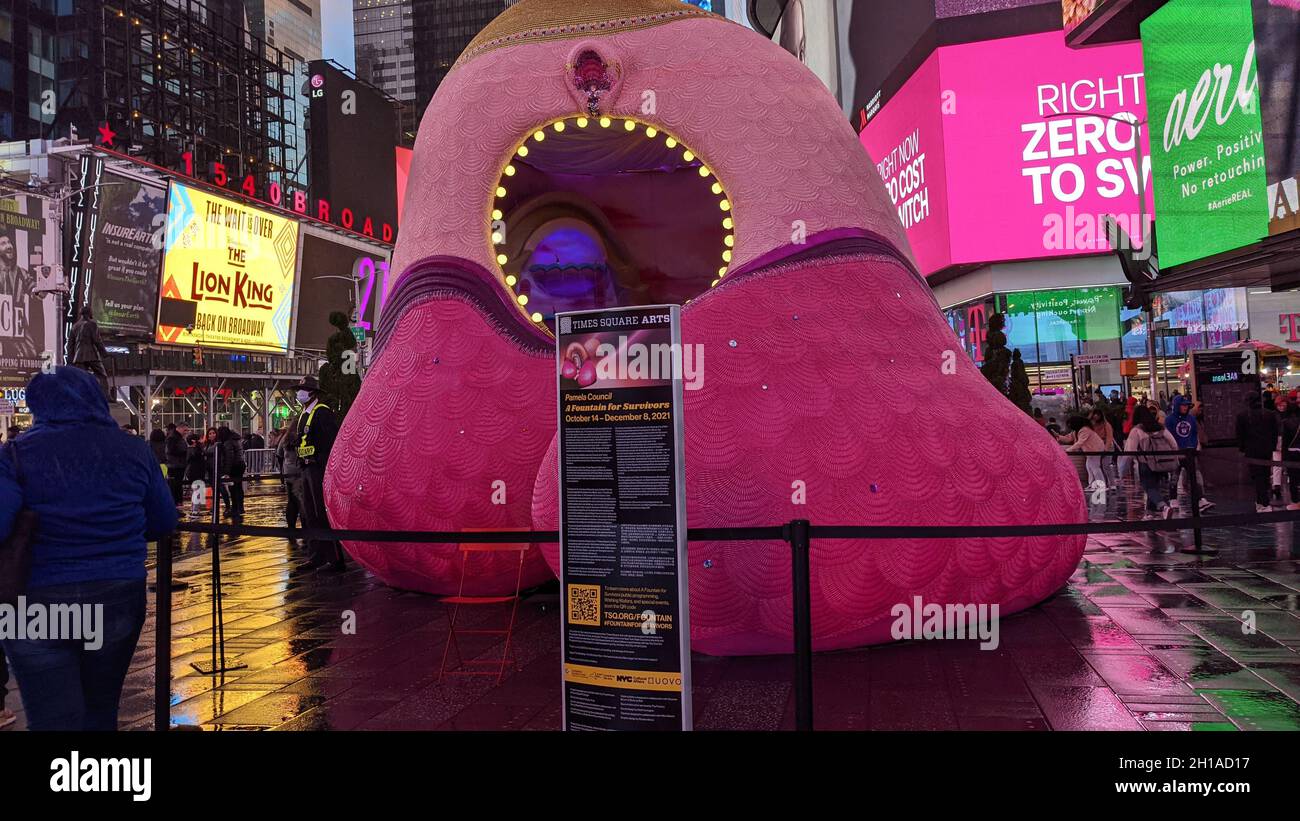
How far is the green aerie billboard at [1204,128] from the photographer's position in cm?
1586

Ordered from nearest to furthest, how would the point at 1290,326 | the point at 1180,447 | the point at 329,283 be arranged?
the point at 1180,447 → the point at 1290,326 → the point at 329,283

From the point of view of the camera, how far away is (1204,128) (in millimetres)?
17453

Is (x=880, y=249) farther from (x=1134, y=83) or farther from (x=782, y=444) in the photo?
(x=1134, y=83)

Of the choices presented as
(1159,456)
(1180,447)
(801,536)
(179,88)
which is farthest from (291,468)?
(179,88)

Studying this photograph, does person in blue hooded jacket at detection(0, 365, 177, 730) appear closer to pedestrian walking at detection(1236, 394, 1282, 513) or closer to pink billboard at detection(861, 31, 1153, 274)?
pedestrian walking at detection(1236, 394, 1282, 513)

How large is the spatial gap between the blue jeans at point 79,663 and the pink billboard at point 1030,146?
31131mm

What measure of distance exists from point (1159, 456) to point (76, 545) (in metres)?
11.1

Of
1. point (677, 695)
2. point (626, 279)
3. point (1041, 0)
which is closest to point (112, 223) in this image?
point (626, 279)

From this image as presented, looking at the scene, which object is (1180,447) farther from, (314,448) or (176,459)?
(176,459)

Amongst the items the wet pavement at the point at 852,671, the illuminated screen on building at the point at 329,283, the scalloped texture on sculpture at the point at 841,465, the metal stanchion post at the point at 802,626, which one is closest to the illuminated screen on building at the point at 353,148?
the illuminated screen on building at the point at 329,283

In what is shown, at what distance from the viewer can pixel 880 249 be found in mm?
6582

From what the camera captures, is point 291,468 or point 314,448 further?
point 291,468

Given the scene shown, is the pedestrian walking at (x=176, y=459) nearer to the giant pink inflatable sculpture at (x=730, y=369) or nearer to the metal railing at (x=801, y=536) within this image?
the giant pink inflatable sculpture at (x=730, y=369)

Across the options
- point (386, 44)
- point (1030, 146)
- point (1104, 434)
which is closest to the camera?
point (1104, 434)
